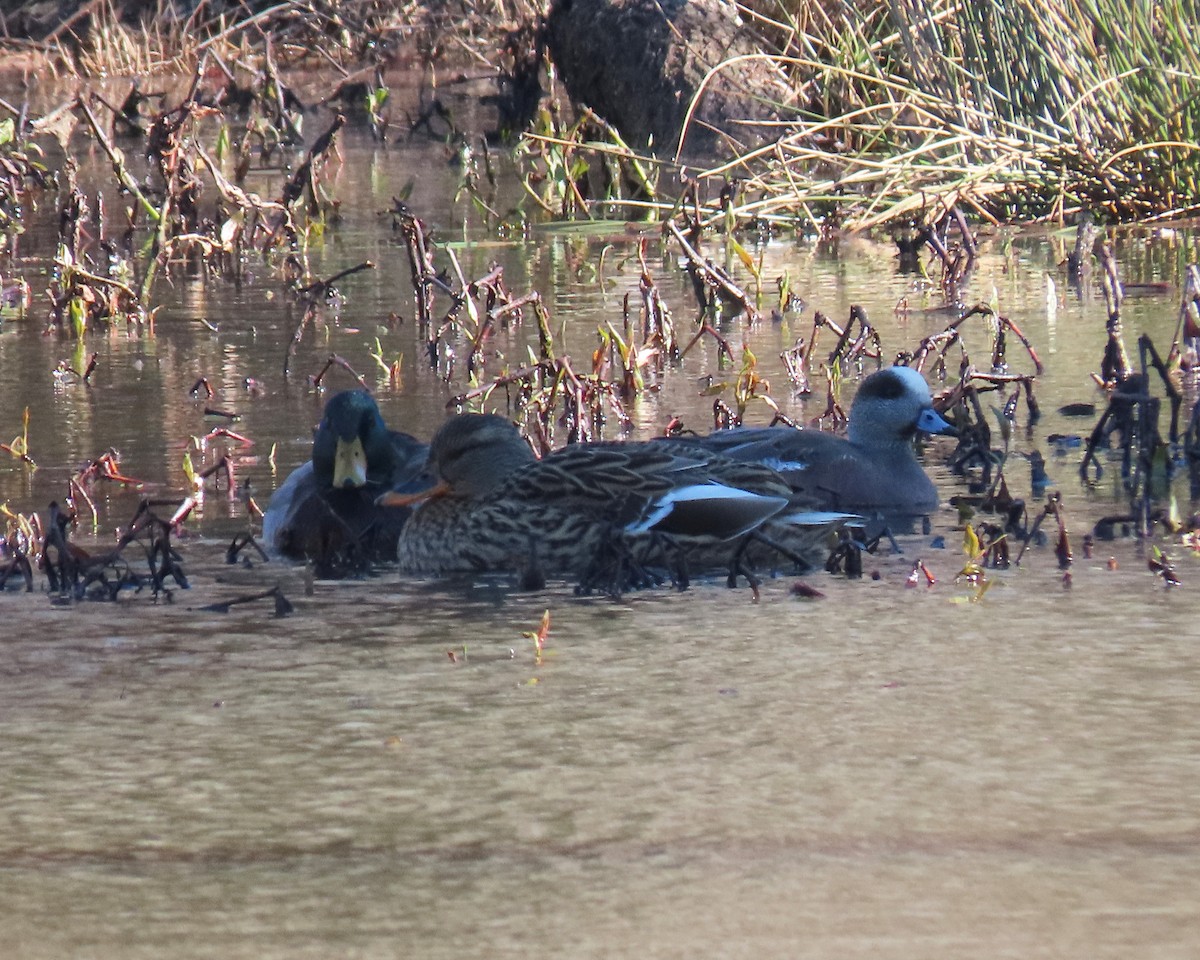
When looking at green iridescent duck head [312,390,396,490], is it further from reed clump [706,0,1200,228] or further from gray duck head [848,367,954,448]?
reed clump [706,0,1200,228]

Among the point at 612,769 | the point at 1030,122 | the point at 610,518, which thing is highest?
the point at 1030,122

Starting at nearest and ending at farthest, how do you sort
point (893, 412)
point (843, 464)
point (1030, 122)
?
point (843, 464), point (893, 412), point (1030, 122)

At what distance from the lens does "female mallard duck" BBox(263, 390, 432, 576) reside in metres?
5.19

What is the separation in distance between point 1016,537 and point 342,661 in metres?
1.67

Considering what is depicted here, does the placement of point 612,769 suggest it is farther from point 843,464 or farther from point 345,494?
point 843,464

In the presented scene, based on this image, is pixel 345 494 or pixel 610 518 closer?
pixel 610 518

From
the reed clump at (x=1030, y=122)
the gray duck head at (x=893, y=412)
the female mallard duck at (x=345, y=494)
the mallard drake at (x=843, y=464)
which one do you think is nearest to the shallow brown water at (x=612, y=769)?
the female mallard duck at (x=345, y=494)

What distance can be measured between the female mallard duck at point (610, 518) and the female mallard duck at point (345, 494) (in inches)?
6.0

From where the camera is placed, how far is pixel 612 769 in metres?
3.38

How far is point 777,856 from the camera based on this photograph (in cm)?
297

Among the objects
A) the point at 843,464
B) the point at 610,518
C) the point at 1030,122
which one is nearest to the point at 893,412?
the point at 843,464

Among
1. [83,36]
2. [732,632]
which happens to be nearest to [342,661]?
[732,632]

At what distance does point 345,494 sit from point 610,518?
0.84m

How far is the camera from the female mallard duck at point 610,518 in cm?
492
